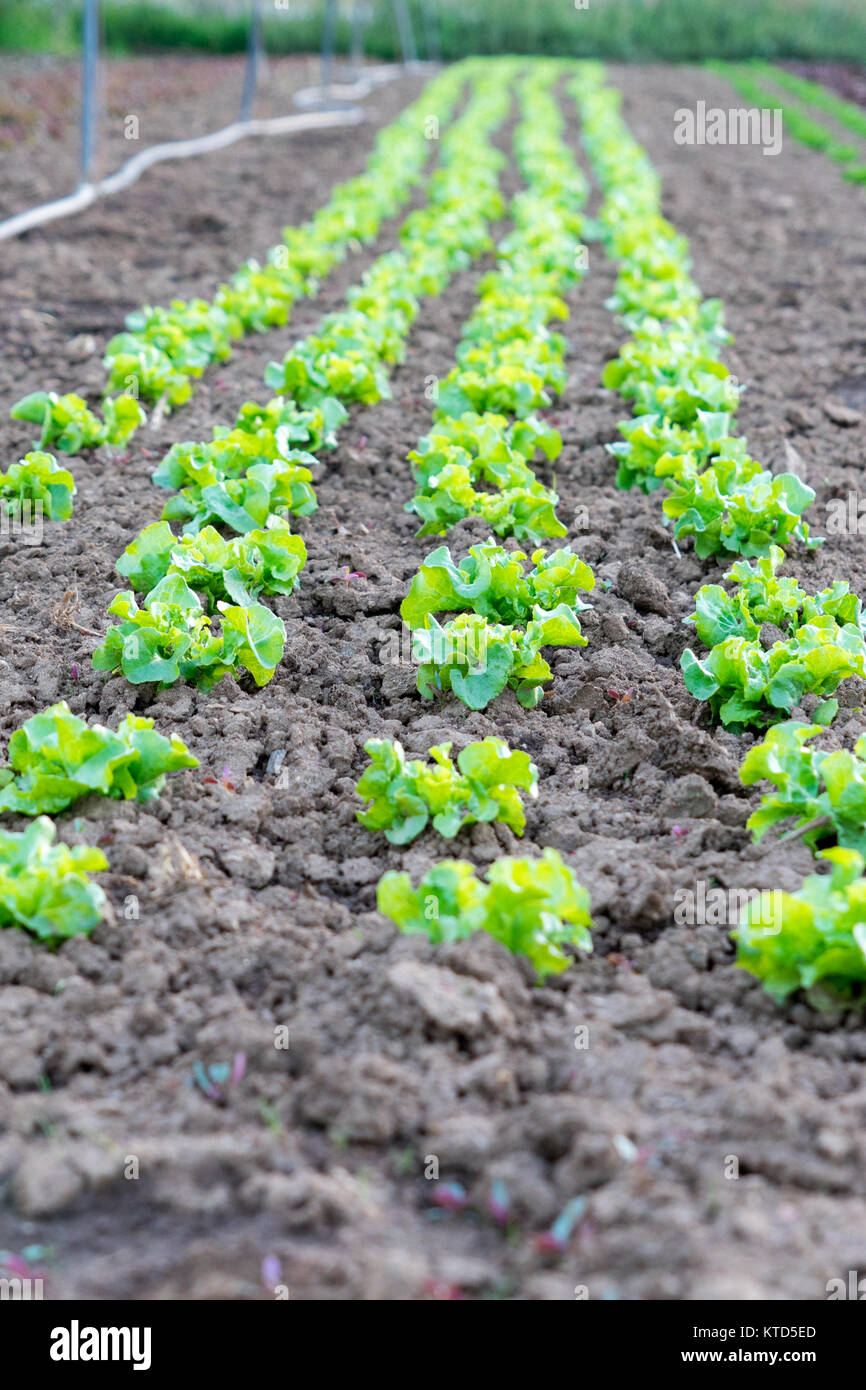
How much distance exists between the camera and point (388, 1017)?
270 centimetres

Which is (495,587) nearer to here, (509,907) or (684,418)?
(509,907)

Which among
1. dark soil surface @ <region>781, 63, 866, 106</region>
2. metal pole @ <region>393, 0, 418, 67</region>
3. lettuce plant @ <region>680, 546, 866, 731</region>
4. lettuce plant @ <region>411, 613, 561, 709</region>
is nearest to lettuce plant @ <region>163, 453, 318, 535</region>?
lettuce plant @ <region>411, 613, 561, 709</region>

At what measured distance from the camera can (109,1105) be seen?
2549 mm

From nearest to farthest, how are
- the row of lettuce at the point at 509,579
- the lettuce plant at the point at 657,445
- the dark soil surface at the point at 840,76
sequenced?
1. the row of lettuce at the point at 509,579
2. the lettuce plant at the point at 657,445
3. the dark soil surface at the point at 840,76

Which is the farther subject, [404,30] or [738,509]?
[404,30]

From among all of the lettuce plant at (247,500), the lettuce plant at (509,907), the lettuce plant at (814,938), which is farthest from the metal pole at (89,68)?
the lettuce plant at (814,938)

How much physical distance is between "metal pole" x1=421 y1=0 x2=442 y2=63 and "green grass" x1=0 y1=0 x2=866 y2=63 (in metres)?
0.25

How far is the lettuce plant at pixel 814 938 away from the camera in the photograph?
8.87 ft

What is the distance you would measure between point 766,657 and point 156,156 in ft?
38.4

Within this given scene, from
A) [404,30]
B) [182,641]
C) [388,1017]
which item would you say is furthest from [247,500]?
[404,30]

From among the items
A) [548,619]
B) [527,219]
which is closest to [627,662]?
[548,619]

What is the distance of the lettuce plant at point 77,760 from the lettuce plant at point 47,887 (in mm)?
364

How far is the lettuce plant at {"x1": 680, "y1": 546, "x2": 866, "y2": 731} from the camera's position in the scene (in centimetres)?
385

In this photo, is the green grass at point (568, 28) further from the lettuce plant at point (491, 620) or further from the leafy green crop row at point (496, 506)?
the lettuce plant at point (491, 620)
